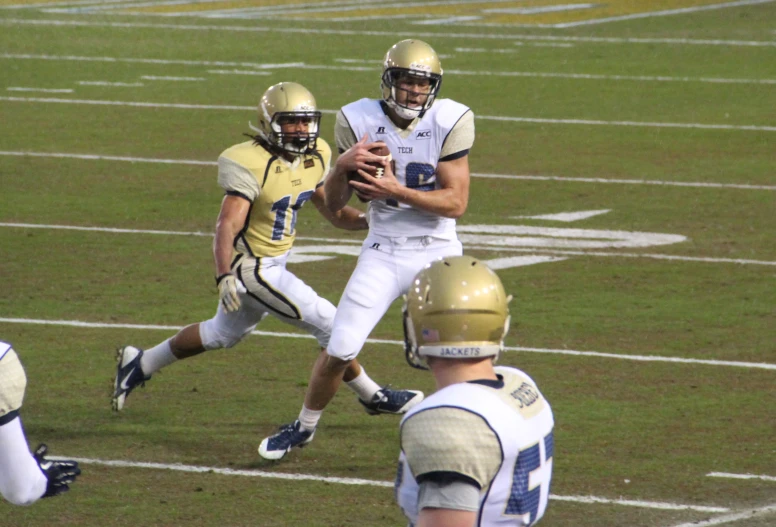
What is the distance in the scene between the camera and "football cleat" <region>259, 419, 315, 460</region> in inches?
275

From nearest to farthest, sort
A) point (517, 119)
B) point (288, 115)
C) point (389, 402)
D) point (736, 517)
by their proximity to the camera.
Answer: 1. point (736, 517)
2. point (288, 115)
3. point (389, 402)
4. point (517, 119)

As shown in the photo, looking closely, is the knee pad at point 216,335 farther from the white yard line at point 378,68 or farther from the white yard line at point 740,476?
the white yard line at point 378,68

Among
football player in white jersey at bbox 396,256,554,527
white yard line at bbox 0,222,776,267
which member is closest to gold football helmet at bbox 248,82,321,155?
football player in white jersey at bbox 396,256,554,527

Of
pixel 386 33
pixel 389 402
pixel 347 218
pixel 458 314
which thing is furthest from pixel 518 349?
pixel 386 33

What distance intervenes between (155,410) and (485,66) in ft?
52.0

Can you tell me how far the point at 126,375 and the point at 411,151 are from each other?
1863 mm

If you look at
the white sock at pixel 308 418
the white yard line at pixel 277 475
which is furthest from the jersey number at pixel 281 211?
the white yard line at pixel 277 475

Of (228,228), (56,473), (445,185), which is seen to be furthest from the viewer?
(228,228)

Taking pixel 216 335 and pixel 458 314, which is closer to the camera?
pixel 458 314

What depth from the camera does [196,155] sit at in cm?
1585

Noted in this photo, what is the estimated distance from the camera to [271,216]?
7.38 m

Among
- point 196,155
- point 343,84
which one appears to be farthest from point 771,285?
point 343,84

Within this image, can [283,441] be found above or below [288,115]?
below

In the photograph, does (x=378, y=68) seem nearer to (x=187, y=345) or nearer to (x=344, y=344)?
(x=187, y=345)
